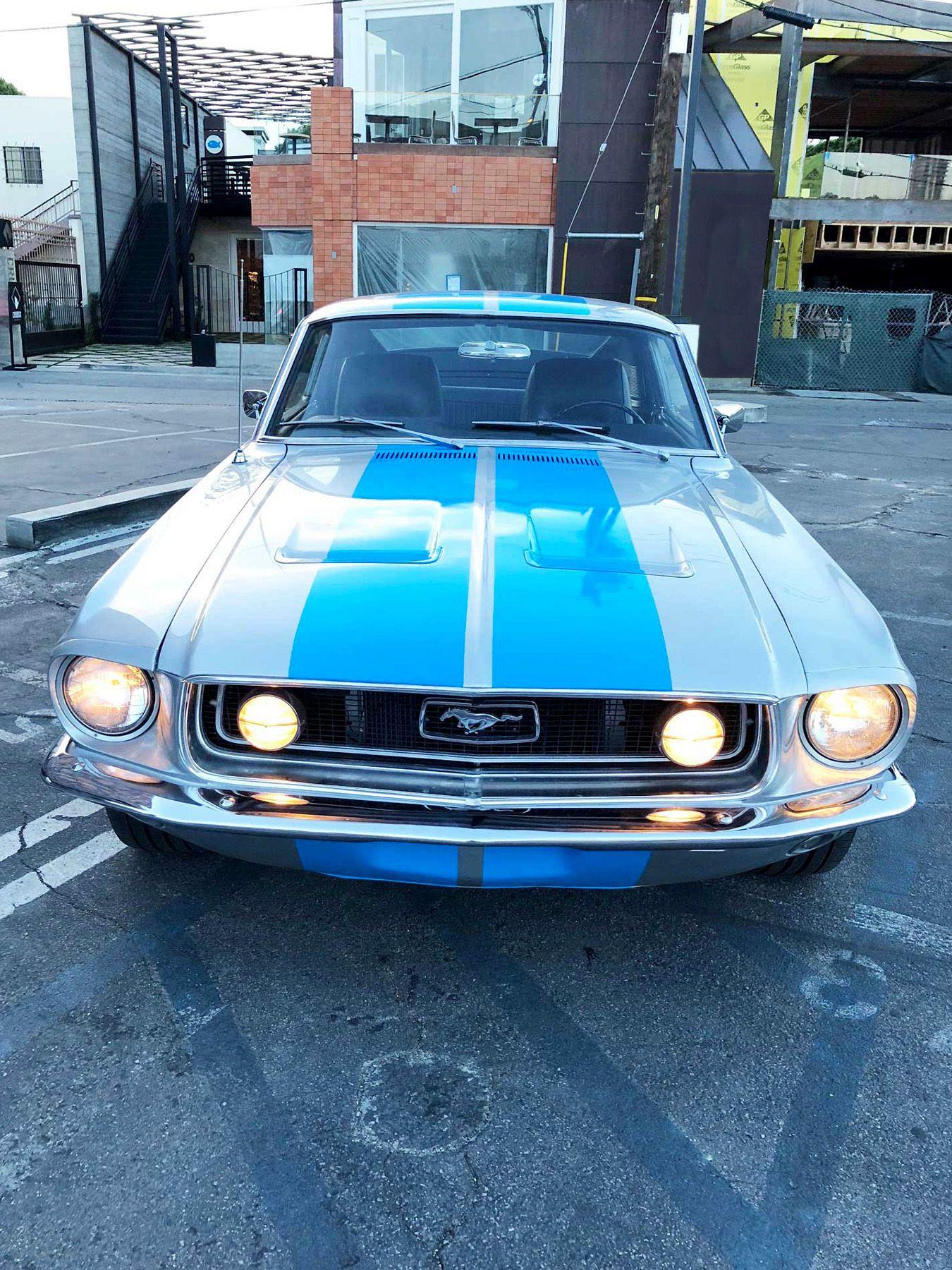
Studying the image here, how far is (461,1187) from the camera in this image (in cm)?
177

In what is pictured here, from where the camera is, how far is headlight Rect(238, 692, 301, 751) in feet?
6.82

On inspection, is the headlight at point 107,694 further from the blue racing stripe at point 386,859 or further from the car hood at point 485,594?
the blue racing stripe at point 386,859

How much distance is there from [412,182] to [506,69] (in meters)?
2.77

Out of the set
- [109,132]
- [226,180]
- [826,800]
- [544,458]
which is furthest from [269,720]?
[226,180]

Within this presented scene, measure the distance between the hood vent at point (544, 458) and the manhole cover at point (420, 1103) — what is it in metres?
1.81

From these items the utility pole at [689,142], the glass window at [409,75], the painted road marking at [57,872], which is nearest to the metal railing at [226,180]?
the glass window at [409,75]

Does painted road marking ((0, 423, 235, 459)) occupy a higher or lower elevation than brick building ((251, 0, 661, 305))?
lower

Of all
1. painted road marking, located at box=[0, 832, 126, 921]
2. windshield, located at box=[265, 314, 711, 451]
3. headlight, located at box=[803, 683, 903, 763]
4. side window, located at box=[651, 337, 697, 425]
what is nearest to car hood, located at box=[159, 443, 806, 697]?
headlight, located at box=[803, 683, 903, 763]

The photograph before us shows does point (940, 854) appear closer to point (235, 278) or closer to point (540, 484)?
point (540, 484)

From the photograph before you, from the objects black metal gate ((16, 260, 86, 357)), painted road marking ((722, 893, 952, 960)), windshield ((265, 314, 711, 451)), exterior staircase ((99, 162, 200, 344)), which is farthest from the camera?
exterior staircase ((99, 162, 200, 344))

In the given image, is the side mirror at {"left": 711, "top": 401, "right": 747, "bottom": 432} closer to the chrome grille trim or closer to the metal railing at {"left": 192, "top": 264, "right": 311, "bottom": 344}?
the metal railing at {"left": 192, "top": 264, "right": 311, "bottom": 344}

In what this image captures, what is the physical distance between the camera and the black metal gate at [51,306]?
2177cm

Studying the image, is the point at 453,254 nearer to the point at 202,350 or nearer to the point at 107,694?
the point at 202,350

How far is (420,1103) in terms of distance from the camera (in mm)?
1953
